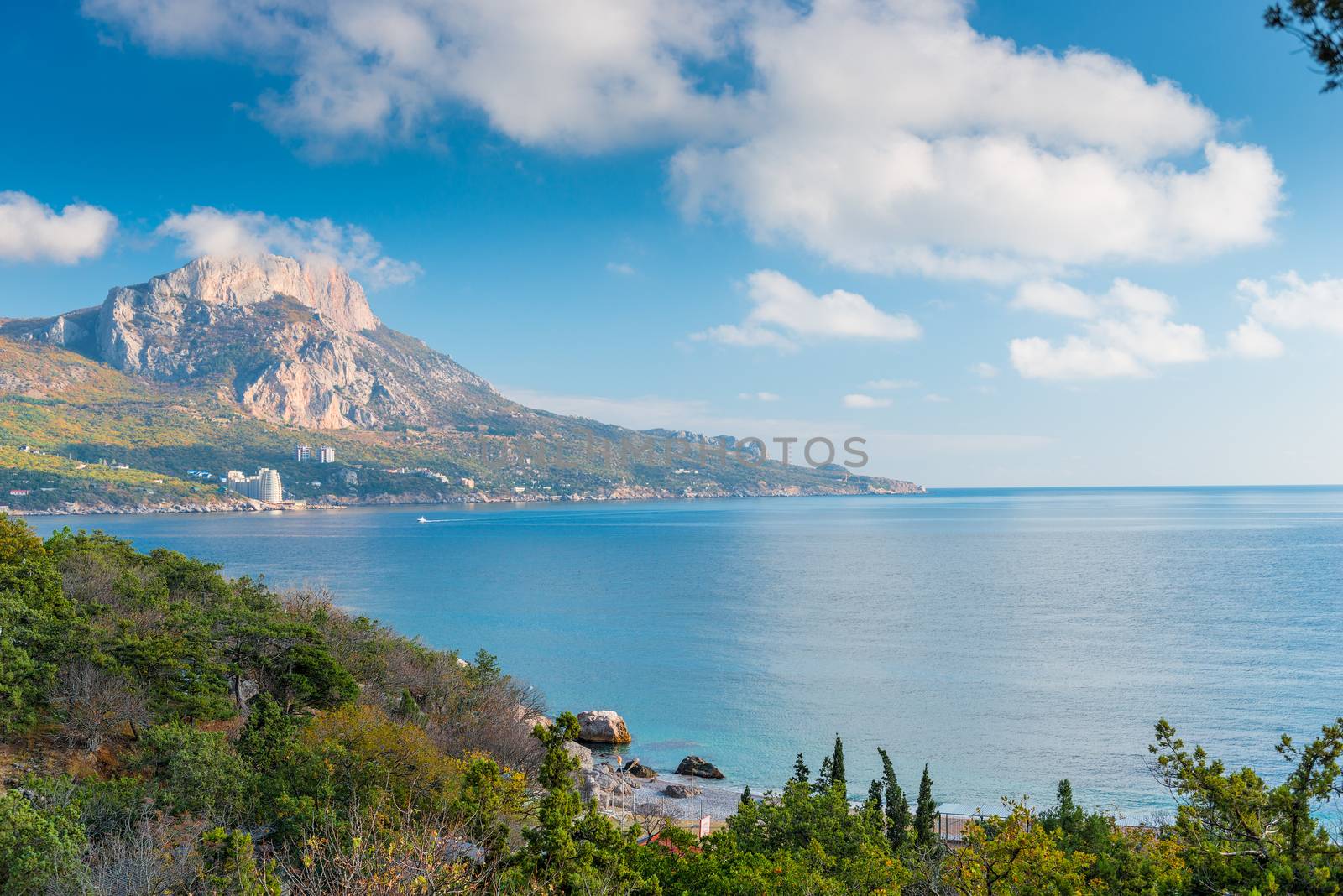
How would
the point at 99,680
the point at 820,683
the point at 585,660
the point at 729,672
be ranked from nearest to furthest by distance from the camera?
the point at 99,680
the point at 820,683
the point at 729,672
the point at 585,660

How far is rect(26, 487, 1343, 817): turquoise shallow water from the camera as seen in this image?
38.7 metres

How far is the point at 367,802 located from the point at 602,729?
23.9 m

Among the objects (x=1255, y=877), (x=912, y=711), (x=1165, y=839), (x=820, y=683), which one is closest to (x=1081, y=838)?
(x=1165, y=839)

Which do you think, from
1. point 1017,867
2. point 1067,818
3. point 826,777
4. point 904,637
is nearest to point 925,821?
point 1067,818

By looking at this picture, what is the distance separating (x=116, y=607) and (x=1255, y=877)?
3715 cm

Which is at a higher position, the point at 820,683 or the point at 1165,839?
the point at 1165,839

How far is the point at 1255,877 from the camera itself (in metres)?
8.73

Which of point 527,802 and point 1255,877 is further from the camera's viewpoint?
point 527,802

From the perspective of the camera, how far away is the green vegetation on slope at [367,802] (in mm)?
10367

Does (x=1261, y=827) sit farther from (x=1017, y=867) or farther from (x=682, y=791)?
(x=682, y=791)

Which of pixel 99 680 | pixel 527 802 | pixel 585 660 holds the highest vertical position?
pixel 99 680

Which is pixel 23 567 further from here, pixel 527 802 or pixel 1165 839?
pixel 1165 839

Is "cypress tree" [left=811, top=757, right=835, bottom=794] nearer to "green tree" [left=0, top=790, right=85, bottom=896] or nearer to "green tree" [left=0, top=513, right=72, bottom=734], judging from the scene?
"green tree" [left=0, top=790, right=85, bottom=896]

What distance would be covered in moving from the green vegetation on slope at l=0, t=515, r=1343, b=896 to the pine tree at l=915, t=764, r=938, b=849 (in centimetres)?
11
